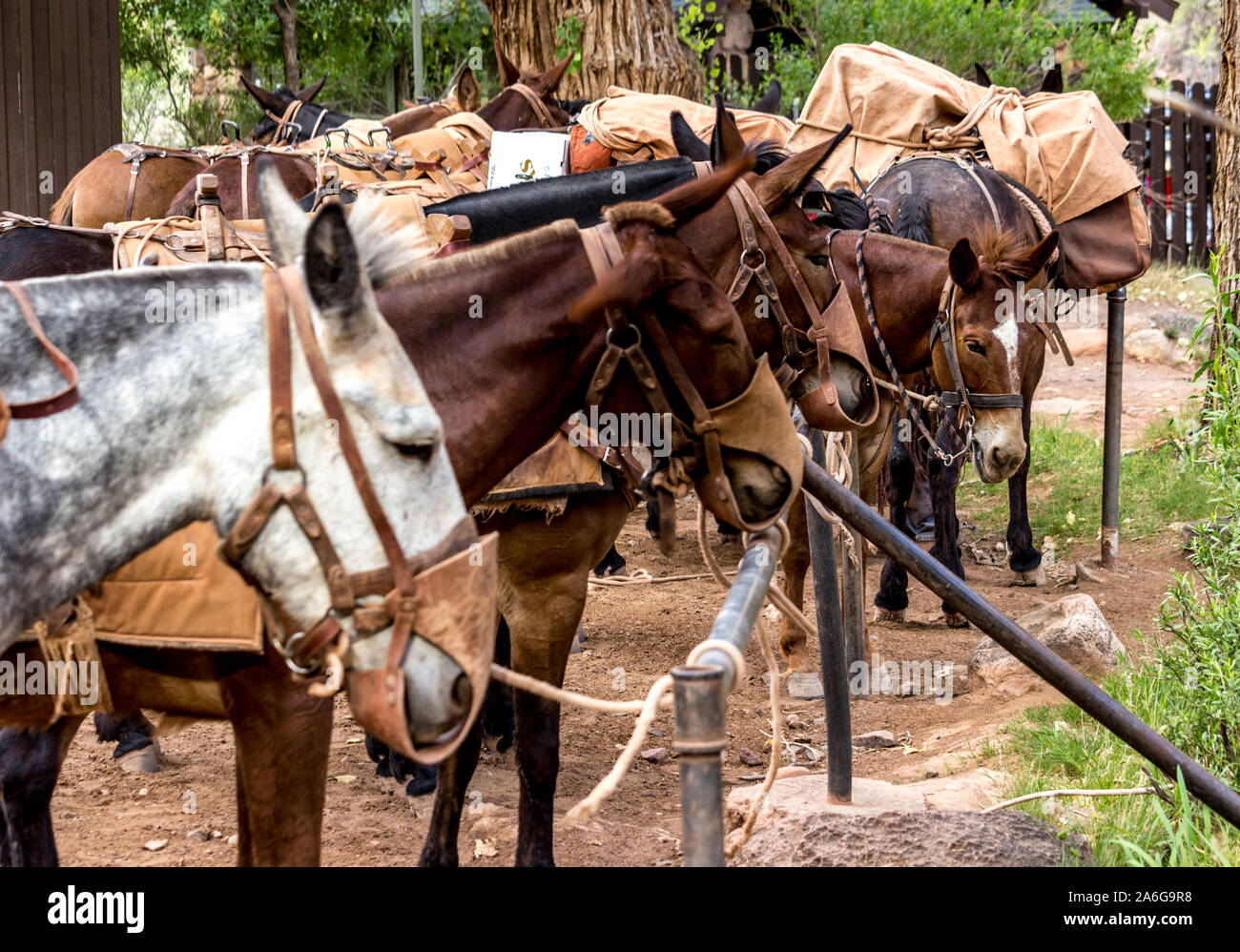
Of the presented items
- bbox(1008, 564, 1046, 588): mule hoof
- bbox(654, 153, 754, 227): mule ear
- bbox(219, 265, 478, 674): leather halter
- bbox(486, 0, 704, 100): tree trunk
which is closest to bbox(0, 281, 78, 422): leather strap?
bbox(219, 265, 478, 674): leather halter

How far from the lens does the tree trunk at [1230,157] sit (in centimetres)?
607

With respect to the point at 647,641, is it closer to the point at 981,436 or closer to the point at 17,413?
the point at 981,436

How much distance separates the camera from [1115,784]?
350 centimetres

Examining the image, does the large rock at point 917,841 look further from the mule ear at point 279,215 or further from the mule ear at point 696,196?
the mule ear at point 279,215

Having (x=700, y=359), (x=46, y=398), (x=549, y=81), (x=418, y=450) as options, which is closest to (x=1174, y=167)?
(x=549, y=81)

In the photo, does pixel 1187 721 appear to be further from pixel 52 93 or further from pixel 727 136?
pixel 52 93

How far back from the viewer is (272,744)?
2.40m

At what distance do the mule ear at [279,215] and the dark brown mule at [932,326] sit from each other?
126 inches

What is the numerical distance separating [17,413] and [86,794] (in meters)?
3.27

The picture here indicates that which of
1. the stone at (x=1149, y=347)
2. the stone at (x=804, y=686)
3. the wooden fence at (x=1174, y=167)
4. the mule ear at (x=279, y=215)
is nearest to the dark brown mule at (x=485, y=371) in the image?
the mule ear at (x=279, y=215)

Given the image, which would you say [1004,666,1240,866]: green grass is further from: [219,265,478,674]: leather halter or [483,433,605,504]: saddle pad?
[219,265,478,674]: leather halter

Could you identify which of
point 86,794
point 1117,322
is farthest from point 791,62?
point 86,794

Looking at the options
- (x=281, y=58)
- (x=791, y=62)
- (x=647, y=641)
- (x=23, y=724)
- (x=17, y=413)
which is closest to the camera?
(x=17, y=413)
